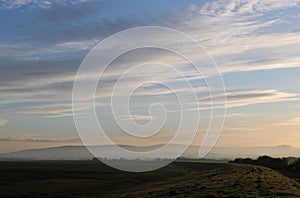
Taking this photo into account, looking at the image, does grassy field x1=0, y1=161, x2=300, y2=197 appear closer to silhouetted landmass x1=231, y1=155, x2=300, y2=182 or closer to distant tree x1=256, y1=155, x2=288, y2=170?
silhouetted landmass x1=231, y1=155, x2=300, y2=182

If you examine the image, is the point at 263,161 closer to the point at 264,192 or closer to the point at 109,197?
the point at 109,197

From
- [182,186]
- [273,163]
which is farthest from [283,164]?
[182,186]

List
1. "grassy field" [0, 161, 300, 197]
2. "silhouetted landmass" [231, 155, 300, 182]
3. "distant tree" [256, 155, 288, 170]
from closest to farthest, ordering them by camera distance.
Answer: "grassy field" [0, 161, 300, 197] < "silhouetted landmass" [231, 155, 300, 182] < "distant tree" [256, 155, 288, 170]

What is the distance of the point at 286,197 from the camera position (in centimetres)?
2898

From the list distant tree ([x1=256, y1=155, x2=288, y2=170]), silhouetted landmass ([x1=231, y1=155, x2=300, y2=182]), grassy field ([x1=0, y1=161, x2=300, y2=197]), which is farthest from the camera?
distant tree ([x1=256, y1=155, x2=288, y2=170])

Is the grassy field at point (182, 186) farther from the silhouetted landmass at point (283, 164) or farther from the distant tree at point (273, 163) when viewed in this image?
the distant tree at point (273, 163)

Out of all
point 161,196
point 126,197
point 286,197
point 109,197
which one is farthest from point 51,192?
point 286,197

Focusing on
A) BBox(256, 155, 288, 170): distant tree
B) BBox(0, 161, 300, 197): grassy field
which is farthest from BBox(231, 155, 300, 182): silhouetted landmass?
BBox(0, 161, 300, 197): grassy field

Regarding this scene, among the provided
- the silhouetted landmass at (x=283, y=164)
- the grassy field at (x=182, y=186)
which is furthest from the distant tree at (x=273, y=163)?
the grassy field at (x=182, y=186)

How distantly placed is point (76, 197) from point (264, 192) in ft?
87.2

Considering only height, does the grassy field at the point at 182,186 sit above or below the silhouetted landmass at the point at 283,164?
→ below

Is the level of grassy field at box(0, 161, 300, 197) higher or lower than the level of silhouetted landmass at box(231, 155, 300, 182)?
lower

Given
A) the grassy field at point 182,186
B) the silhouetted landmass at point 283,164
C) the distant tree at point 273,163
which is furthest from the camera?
the distant tree at point 273,163

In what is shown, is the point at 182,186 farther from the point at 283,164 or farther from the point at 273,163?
the point at 273,163
